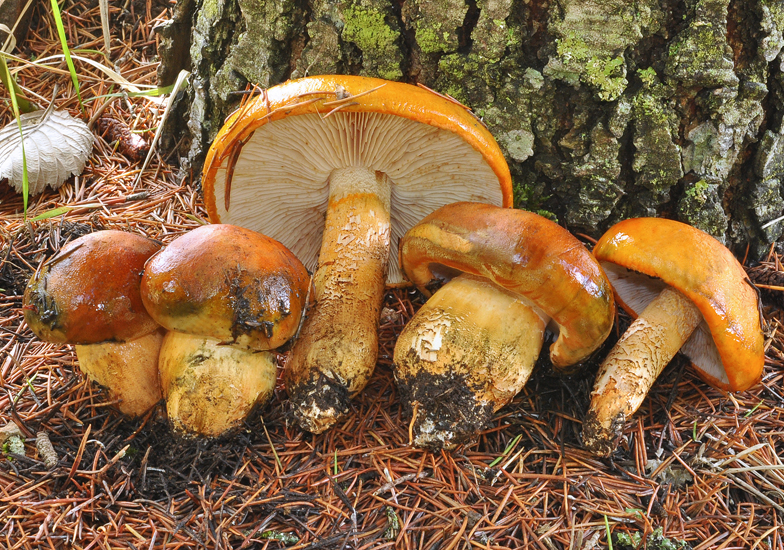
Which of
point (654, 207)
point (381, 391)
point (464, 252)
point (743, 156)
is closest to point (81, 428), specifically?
point (381, 391)

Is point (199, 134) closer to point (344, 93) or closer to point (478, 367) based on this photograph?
point (344, 93)

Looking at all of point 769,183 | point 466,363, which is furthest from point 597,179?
point 466,363

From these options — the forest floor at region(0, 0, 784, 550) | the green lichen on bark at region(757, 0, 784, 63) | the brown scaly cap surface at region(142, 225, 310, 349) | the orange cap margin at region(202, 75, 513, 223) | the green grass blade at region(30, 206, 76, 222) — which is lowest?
the forest floor at region(0, 0, 784, 550)

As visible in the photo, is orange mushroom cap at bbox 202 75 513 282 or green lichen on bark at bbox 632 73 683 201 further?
green lichen on bark at bbox 632 73 683 201

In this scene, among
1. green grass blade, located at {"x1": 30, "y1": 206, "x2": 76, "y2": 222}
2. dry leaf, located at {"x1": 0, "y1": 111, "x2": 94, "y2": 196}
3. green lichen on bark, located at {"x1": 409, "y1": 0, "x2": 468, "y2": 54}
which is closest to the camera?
green lichen on bark, located at {"x1": 409, "y1": 0, "x2": 468, "y2": 54}

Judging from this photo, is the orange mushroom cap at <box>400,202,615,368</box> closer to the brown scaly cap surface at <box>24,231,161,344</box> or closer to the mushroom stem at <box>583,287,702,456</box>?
the mushroom stem at <box>583,287,702,456</box>

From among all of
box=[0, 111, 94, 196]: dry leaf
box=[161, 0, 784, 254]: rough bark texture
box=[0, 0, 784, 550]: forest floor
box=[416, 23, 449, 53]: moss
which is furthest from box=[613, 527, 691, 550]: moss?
box=[0, 111, 94, 196]: dry leaf

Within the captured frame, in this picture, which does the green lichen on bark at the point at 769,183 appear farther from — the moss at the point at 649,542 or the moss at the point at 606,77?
the moss at the point at 649,542

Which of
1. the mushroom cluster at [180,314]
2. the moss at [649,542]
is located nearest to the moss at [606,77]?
the mushroom cluster at [180,314]

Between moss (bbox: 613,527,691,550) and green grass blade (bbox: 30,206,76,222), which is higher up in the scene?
green grass blade (bbox: 30,206,76,222)
